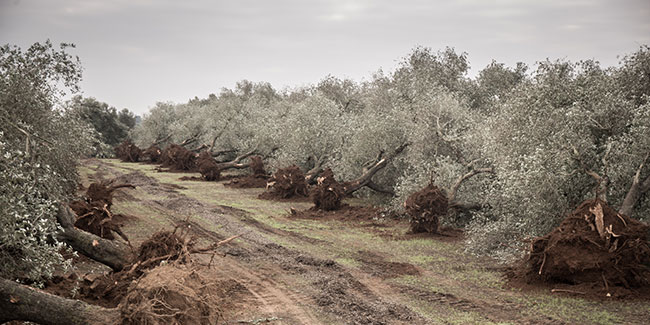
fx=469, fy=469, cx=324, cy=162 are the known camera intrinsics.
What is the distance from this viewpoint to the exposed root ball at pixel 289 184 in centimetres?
2183

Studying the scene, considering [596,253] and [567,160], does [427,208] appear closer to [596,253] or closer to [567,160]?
[567,160]

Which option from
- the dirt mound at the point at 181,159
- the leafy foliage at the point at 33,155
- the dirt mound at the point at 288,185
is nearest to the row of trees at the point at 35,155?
the leafy foliage at the point at 33,155

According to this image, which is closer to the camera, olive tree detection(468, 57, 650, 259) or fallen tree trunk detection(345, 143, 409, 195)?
olive tree detection(468, 57, 650, 259)

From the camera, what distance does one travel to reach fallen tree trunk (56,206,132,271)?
8391 mm

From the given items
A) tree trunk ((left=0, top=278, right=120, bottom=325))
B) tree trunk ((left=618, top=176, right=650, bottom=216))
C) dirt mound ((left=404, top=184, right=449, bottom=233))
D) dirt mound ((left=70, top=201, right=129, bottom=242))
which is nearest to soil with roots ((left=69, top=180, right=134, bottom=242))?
dirt mound ((left=70, top=201, right=129, bottom=242))

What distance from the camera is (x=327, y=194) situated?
18.9 metres

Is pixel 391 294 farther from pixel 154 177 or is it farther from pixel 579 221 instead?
pixel 154 177

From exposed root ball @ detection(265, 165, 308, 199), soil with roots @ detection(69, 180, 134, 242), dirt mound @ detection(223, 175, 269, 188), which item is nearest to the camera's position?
soil with roots @ detection(69, 180, 134, 242)

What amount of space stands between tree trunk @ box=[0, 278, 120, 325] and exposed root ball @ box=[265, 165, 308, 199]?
16073mm

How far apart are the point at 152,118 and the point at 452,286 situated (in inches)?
1879

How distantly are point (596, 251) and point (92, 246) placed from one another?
936cm

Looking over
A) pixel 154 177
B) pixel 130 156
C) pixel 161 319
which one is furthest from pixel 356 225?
pixel 130 156

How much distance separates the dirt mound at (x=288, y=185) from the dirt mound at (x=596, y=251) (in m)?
13.6

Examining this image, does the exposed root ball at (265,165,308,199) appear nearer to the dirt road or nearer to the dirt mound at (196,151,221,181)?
the dirt road
